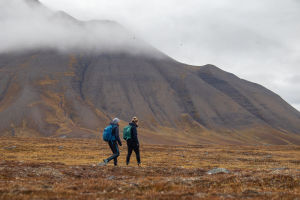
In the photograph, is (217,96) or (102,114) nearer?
(102,114)

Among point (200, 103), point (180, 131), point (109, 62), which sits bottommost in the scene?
point (180, 131)

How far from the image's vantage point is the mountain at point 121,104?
131 m

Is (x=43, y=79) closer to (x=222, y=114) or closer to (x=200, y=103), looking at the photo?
(x=200, y=103)

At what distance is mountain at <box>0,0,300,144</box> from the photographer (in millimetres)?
131250

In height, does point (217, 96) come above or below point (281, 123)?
above

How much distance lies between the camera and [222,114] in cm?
17550

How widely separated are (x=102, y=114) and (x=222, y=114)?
6854 centimetres

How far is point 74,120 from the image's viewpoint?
138750 mm

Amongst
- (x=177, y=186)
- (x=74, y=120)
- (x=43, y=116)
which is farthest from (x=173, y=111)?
(x=177, y=186)

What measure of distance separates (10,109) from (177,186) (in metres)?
133

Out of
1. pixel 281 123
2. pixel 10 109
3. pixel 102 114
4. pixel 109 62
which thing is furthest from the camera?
pixel 109 62

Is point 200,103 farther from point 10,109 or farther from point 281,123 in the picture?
point 10,109

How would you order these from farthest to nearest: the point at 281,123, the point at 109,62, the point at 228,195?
the point at 109,62 < the point at 281,123 < the point at 228,195

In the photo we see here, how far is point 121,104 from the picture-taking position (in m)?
162
